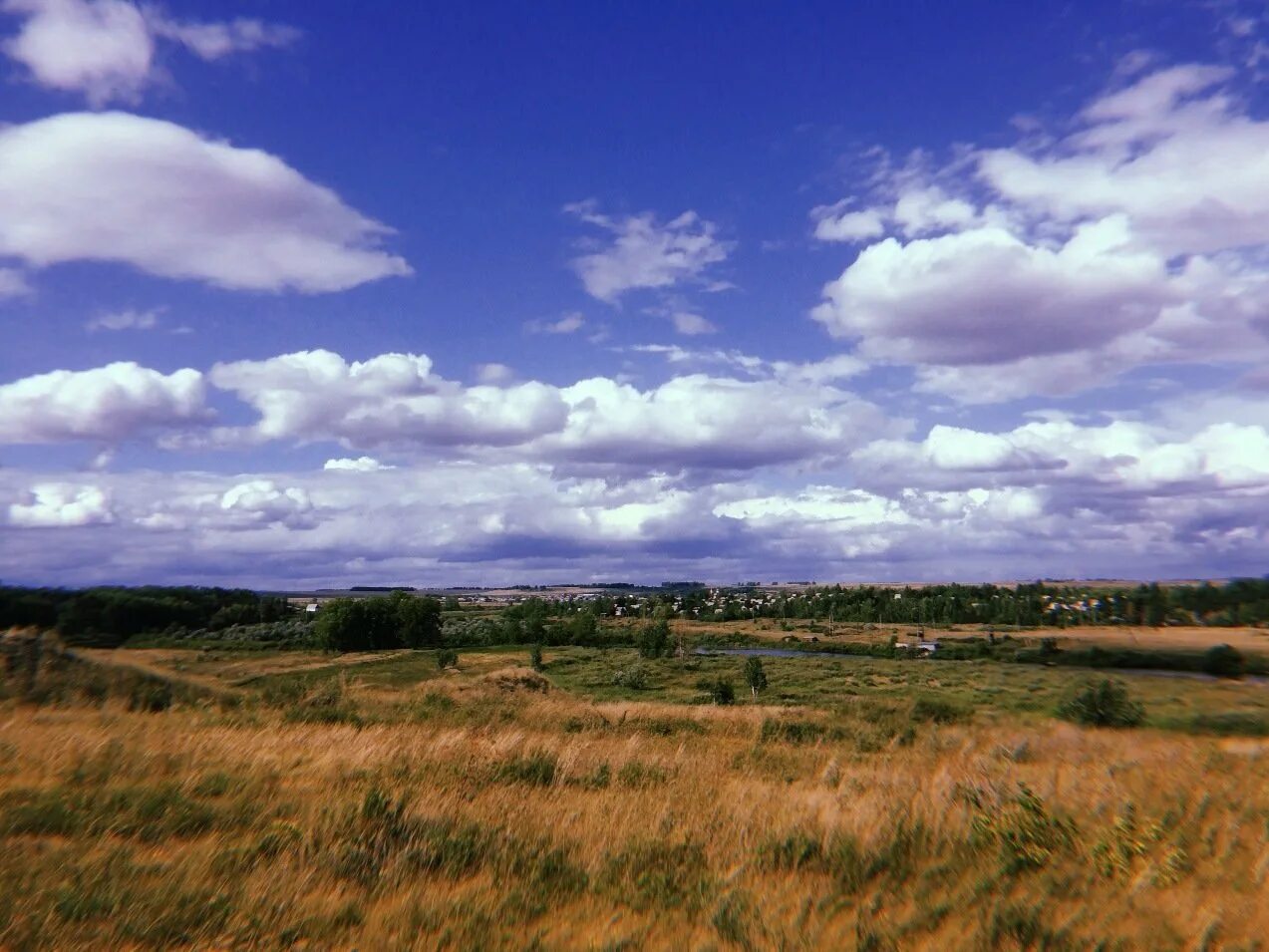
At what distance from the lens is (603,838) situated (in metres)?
7.49

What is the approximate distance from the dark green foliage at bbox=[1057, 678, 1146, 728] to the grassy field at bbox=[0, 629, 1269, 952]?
1467 millimetres

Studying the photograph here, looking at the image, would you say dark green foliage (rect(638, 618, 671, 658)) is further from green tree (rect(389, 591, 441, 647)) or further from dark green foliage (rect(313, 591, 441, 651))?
dark green foliage (rect(313, 591, 441, 651))

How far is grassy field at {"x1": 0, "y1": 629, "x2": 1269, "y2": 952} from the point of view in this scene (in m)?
5.44

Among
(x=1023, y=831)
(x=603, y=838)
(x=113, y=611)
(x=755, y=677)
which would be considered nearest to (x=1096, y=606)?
(x=755, y=677)

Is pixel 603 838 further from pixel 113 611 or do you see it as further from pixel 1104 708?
pixel 113 611

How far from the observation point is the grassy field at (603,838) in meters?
5.44

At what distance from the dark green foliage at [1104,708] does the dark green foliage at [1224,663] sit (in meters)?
4.81

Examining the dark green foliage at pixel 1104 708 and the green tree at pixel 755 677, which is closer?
the dark green foliage at pixel 1104 708

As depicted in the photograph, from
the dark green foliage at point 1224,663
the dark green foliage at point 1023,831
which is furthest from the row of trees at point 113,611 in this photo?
the dark green foliage at point 1224,663

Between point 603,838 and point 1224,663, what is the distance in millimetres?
20082

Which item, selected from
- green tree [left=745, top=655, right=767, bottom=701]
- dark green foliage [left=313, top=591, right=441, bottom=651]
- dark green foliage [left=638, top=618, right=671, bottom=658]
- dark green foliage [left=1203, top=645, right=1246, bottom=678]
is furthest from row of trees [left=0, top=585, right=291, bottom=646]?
dark green foliage [left=638, top=618, right=671, bottom=658]

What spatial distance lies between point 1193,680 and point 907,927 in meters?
17.0

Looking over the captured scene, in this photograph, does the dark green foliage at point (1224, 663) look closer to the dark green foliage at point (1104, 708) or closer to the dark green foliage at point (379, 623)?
the dark green foliage at point (1104, 708)

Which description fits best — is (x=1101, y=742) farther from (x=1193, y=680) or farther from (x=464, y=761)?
(x=464, y=761)
